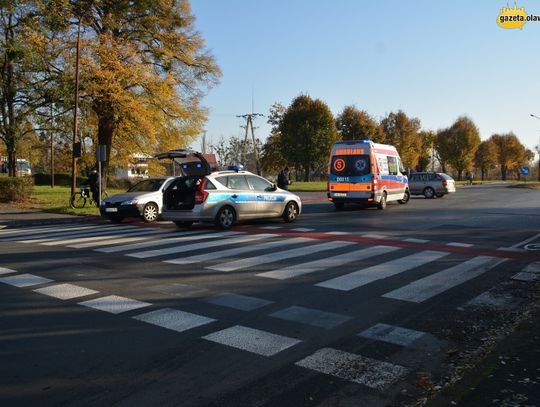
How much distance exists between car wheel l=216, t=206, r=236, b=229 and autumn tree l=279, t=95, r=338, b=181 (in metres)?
50.4

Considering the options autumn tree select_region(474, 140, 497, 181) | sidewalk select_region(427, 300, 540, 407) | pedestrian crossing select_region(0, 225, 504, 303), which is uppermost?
autumn tree select_region(474, 140, 497, 181)

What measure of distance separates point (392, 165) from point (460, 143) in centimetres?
6776

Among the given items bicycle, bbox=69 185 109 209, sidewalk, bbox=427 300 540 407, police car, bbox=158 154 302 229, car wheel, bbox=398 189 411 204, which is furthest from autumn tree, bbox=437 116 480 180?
sidewalk, bbox=427 300 540 407

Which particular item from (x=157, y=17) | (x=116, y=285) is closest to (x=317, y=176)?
(x=157, y=17)

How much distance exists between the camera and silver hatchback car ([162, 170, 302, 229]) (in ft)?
44.7

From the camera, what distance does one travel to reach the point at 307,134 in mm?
64438

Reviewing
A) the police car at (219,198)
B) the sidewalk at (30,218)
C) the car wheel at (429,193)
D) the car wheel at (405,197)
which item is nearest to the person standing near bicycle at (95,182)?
the sidewalk at (30,218)

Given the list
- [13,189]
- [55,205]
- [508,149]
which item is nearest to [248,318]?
[55,205]

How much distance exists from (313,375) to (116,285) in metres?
3.93

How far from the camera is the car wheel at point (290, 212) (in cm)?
1590

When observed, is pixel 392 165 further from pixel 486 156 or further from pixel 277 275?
pixel 486 156

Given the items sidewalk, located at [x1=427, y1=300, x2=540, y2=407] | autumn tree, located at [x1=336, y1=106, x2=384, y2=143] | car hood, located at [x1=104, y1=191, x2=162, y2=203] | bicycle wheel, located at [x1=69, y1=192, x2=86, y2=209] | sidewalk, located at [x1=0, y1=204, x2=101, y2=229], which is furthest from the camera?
autumn tree, located at [x1=336, y1=106, x2=384, y2=143]

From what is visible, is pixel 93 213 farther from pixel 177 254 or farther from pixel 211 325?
pixel 211 325

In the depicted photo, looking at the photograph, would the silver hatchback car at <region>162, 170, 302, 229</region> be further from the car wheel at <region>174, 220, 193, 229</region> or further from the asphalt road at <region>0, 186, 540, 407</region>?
the asphalt road at <region>0, 186, 540, 407</region>
